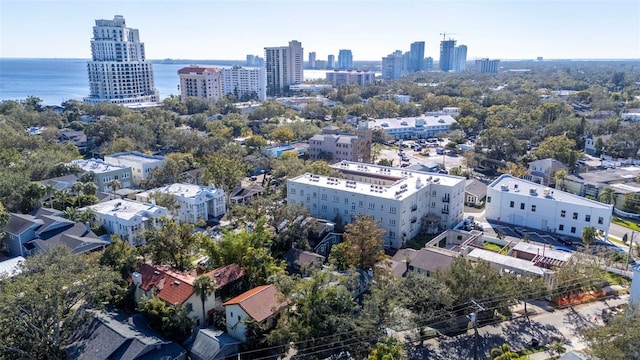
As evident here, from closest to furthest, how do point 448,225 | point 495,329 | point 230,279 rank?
point 495,329
point 230,279
point 448,225

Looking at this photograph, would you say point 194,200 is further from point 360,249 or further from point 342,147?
point 342,147

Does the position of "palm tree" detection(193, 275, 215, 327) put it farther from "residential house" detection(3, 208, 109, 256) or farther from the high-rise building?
the high-rise building

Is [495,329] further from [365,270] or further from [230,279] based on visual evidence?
[230,279]

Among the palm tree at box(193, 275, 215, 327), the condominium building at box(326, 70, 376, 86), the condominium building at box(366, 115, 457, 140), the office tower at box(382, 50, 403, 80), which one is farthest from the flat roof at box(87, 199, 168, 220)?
the office tower at box(382, 50, 403, 80)

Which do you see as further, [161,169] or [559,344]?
[161,169]

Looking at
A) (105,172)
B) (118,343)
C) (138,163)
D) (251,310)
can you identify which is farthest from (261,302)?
(138,163)

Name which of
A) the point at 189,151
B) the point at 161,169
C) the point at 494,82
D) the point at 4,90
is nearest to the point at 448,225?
the point at 161,169

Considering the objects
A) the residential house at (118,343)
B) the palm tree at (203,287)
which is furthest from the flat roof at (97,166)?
the palm tree at (203,287)

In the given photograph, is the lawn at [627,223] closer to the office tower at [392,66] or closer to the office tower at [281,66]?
the office tower at [281,66]
